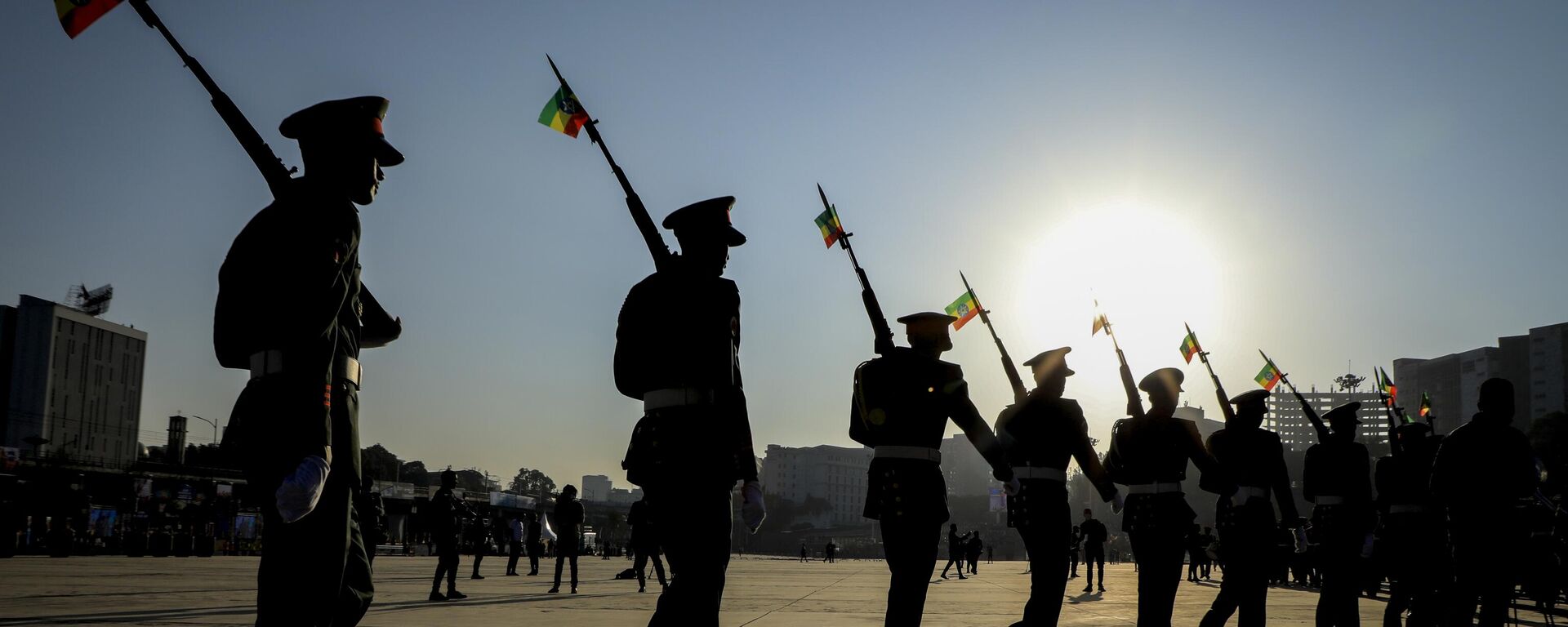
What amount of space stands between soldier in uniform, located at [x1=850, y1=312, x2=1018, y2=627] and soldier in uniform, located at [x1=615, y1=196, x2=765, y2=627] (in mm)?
1896

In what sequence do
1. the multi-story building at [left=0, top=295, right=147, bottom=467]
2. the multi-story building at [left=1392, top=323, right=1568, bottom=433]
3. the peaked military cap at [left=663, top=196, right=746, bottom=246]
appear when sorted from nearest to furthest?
the peaked military cap at [left=663, top=196, right=746, bottom=246], the multi-story building at [left=0, top=295, right=147, bottom=467], the multi-story building at [left=1392, top=323, right=1568, bottom=433]

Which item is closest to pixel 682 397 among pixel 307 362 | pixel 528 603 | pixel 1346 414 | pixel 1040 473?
pixel 307 362

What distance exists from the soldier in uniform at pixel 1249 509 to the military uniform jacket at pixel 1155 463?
392 mm

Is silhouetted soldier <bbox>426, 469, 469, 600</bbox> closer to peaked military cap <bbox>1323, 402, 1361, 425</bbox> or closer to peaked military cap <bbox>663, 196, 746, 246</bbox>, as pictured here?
peaked military cap <bbox>1323, 402, 1361, 425</bbox>

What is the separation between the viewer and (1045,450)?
8414 millimetres

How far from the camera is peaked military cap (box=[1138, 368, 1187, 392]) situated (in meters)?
9.45

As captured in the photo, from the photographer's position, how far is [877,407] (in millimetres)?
6957

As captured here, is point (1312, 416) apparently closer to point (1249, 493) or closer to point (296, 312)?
point (1249, 493)

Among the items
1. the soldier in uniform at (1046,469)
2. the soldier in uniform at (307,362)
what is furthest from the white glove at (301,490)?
the soldier in uniform at (1046,469)

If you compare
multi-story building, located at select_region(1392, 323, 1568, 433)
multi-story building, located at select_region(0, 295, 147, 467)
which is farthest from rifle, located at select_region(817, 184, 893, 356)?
multi-story building, located at select_region(0, 295, 147, 467)

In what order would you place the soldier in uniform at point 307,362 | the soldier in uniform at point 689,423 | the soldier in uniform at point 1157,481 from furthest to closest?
the soldier in uniform at point 1157,481 → the soldier in uniform at point 689,423 → the soldier in uniform at point 307,362

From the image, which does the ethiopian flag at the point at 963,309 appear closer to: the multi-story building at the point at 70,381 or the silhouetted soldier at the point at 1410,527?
the silhouetted soldier at the point at 1410,527

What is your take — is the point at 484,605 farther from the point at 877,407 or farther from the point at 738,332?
the point at 738,332

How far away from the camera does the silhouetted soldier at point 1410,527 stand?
10422mm
